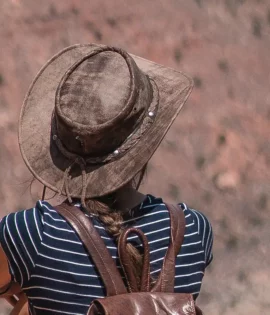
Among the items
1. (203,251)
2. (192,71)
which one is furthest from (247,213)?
(203,251)

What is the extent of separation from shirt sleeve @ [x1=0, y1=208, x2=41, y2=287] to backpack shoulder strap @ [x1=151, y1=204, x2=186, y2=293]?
298mm

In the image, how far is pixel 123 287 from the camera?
82.8 inches

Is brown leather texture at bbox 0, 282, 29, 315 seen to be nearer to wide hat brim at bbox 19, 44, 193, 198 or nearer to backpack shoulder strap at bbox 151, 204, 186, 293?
wide hat brim at bbox 19, 44, 193, 198

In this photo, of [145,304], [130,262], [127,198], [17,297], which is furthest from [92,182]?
[17,297]

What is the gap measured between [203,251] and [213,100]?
894cm

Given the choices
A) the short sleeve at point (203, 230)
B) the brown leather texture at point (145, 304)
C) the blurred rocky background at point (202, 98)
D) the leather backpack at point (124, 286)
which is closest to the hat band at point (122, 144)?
the leather backpack at point (124, 286)

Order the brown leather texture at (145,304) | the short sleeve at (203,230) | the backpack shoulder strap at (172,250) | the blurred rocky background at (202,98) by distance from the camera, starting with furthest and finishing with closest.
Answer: the blurred rocky background at (202,98) → the short sleeve at (203,230) → the backpack shoulder strap at (172,250) → the brown leather texture at (145,304)

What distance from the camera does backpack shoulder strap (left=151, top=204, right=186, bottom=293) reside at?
84.9 inches

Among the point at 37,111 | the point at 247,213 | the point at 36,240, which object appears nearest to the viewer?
the point at 36,240

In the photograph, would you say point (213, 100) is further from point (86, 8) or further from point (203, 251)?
point (203, 251)

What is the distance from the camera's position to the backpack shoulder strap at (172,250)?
2.16 m

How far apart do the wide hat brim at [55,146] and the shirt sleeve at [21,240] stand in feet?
0.45

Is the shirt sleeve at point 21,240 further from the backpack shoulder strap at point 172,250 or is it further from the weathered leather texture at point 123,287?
the backpack shoulder strap at point 172,250

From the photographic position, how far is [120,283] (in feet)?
6.90
